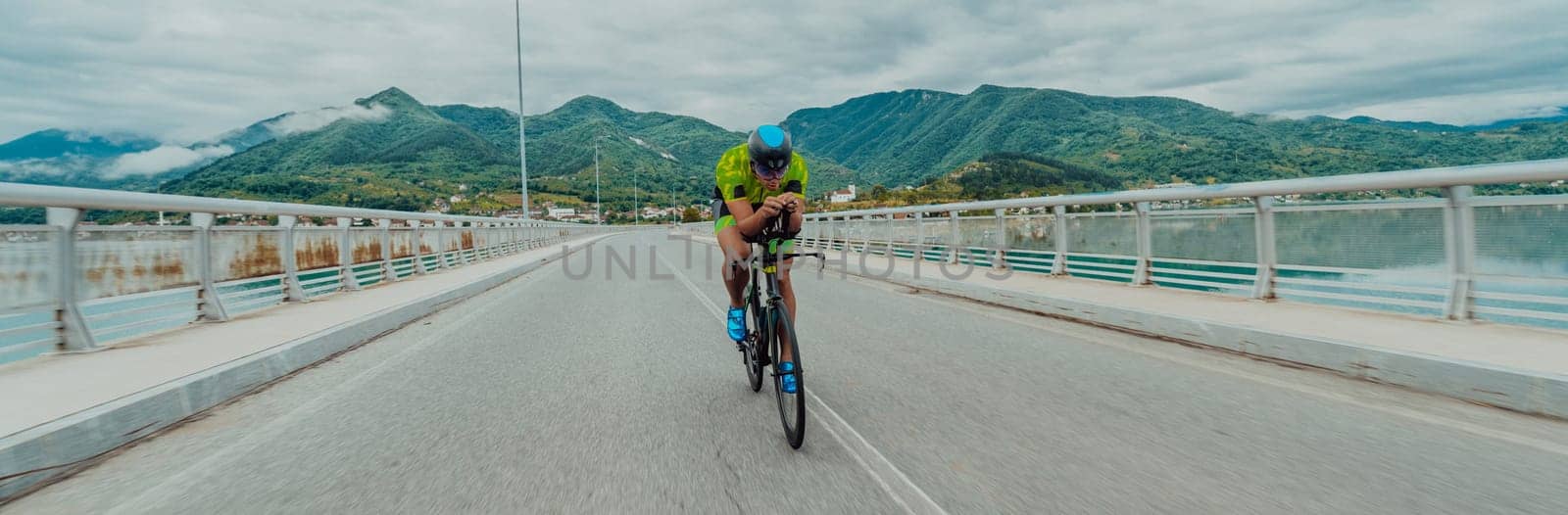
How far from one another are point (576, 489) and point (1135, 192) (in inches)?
356

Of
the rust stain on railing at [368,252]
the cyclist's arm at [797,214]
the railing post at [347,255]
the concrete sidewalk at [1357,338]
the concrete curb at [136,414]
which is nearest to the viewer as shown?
the concrete curb at [136,414]

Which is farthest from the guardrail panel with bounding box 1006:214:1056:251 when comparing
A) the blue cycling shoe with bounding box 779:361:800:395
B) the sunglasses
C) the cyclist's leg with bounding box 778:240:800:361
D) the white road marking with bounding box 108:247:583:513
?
the blue cycling shoe with bounding box 779:361:800:395

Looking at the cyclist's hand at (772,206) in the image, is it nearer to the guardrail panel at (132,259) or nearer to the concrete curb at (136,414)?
the concrete curb at (136,414)

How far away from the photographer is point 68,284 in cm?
583

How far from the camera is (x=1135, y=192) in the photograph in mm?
10211

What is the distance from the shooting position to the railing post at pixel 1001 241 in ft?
45.8

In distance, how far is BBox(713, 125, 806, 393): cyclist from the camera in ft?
13.3

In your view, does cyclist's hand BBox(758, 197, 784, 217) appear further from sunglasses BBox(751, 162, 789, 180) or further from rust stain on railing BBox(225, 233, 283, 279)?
rust stain on railing BBox(225, 233, 283, 279)

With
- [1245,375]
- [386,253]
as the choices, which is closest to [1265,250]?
[1245,375]

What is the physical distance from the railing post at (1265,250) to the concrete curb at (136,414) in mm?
9211

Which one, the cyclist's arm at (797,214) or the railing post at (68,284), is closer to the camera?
the cyclist's arm at (797,214)

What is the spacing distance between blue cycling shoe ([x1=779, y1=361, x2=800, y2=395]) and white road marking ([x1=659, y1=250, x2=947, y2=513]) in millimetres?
380

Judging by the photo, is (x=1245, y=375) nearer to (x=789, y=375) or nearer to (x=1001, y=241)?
(x=789, y=375)

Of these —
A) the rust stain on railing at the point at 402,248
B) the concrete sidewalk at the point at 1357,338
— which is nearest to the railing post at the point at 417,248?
the rust stain on railing at the point at 402,248
